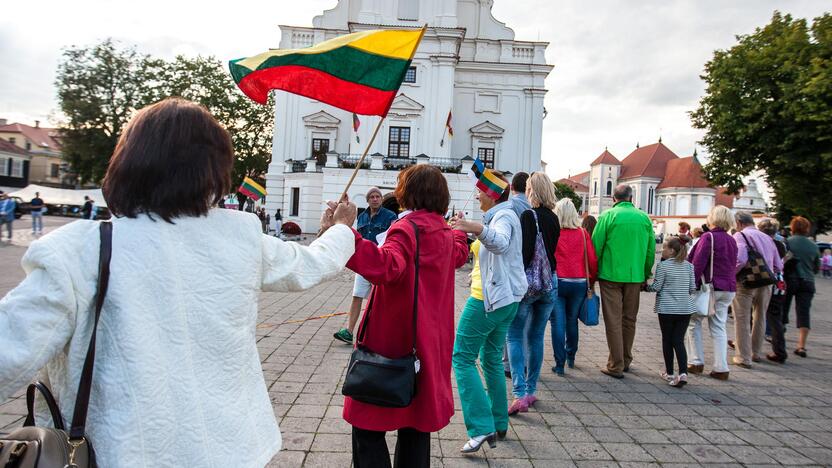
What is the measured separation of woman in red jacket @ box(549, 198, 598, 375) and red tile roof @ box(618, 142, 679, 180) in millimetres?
105030

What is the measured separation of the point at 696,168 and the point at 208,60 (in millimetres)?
84537

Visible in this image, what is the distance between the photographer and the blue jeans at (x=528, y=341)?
476 centimetres

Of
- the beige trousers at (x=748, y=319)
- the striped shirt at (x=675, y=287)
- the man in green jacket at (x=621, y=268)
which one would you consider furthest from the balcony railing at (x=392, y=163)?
the striped shirt at (x=675, y=287)

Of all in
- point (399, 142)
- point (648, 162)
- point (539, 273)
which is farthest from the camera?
point (648, 162)

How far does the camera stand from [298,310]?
9.48 m

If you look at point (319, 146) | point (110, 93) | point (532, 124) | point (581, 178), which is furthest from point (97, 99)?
point (581, 178)

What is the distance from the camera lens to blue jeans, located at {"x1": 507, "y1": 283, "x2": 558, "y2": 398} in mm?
4762

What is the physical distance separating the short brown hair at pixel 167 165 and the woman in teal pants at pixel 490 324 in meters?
2.12

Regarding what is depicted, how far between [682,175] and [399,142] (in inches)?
3089

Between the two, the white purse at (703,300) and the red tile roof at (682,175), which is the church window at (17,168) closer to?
the white purse at (703,300)

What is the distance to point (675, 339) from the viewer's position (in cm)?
586

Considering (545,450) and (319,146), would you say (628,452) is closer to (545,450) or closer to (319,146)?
(545,450)

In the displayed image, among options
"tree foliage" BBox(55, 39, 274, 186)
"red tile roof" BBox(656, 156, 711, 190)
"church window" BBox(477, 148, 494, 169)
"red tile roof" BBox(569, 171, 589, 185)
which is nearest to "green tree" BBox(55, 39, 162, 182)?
"tree foliage" BBox(55, 39, 274, 186)

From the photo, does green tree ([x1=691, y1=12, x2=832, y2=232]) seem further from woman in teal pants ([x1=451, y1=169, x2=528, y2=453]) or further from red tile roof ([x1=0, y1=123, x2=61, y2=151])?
red tile roof ([x1=0, y1=123, x2=61, y2=151])
